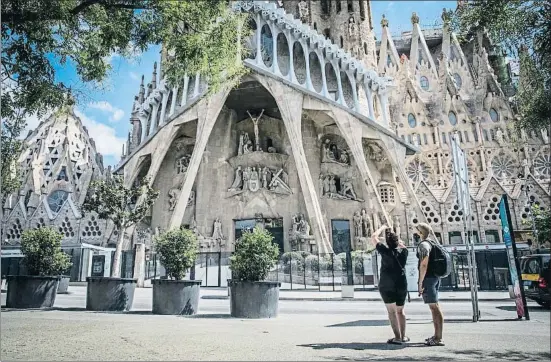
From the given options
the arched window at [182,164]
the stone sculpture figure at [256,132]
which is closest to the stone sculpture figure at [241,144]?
the stone sculpture figure at [256,132]

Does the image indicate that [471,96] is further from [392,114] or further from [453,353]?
[453,353]

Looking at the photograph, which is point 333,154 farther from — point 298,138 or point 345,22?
point 345,22

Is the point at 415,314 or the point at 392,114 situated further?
the point at 392,114

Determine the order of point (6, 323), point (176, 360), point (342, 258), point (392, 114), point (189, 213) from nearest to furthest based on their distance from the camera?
point (176, 360) < point (6, 323) < point (342, 258) < point (189, 213) < point (392, 114)

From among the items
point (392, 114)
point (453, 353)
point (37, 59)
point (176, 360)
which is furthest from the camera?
point (392, 114)

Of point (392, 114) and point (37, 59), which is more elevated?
point (392, 114)

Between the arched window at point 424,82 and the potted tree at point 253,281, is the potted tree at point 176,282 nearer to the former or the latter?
the potted tree at point 253,281

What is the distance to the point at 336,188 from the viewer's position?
1118 inches

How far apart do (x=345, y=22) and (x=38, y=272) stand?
33150 millimetres

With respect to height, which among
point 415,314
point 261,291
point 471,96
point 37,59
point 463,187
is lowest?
point 415,314

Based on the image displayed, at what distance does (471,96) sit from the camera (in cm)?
3844

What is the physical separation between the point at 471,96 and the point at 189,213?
30.4 m

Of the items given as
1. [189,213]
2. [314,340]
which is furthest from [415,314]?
[189,213]

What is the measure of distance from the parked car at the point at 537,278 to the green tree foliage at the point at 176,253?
7686 millimetres
